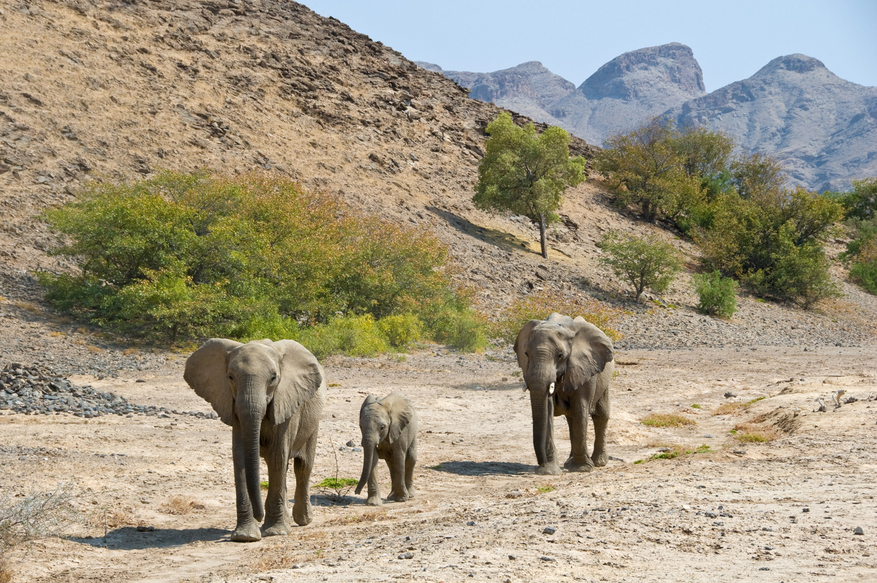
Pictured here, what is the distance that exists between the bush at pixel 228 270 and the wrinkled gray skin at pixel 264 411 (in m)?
15.8

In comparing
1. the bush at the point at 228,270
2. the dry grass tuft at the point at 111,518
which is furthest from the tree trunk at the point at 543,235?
the dry grass tuft at the point at 111,518

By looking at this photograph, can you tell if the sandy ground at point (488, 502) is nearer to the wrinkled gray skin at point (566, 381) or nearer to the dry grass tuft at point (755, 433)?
the dry grass tuft at point (755, 433)

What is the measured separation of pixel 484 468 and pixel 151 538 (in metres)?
5.48

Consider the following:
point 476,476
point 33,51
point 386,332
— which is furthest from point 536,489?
point 33,51

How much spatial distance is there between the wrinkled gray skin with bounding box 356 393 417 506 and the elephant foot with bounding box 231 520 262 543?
2209 mm

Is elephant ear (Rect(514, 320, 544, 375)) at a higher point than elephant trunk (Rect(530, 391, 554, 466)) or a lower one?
higher

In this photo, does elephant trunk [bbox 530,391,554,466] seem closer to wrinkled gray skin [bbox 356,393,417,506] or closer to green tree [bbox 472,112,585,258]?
wrinkled gray skin [bbox 356,393,417,506]

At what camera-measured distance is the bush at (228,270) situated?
80.8 ft

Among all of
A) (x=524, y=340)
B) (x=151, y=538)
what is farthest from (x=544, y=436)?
(x=151, y=538)

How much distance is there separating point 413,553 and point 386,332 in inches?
843

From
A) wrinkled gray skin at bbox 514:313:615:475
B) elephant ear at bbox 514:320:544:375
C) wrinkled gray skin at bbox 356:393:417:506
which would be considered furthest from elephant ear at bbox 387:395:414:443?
elephant ear at bbox 514:320:544:375

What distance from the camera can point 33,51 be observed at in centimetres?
4050

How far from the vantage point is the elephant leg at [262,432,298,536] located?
7934mm

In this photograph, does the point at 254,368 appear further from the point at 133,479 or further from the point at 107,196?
the point at 107,196
